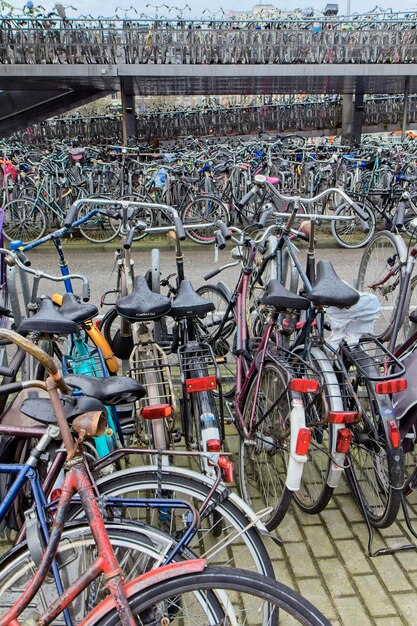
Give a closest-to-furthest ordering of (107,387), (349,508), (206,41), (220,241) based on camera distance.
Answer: (107,387), (349,508), (220,241), (206,41)

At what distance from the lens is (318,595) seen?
2.60 m

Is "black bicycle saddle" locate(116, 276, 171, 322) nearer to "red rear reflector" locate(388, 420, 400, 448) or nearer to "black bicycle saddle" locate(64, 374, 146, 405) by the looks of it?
"black bicycle saddle" locate(64, 374, 146, 405)

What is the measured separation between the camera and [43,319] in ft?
8.76

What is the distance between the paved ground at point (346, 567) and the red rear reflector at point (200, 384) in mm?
954

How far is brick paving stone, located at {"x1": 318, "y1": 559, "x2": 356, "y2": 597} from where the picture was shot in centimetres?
263

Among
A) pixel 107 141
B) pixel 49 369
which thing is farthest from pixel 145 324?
pixel 107 141

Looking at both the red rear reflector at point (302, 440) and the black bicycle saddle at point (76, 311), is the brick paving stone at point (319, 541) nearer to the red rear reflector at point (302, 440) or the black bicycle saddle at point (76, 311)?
the red rear reflector at point (302, 440)

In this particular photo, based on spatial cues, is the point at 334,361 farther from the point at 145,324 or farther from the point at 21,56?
the point at 21,56

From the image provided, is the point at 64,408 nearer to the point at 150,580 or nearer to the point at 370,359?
the point at 150,580

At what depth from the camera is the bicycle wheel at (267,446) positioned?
2.88 meters

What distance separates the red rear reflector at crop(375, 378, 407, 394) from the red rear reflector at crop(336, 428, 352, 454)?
0.26 m

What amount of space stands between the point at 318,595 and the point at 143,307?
1.68 m

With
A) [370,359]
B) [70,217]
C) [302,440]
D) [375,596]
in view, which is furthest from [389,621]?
[70,217]

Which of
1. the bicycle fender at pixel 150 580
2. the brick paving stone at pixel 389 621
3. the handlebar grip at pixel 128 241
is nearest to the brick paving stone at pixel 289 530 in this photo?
the brick paving stone at pixel 389 621
